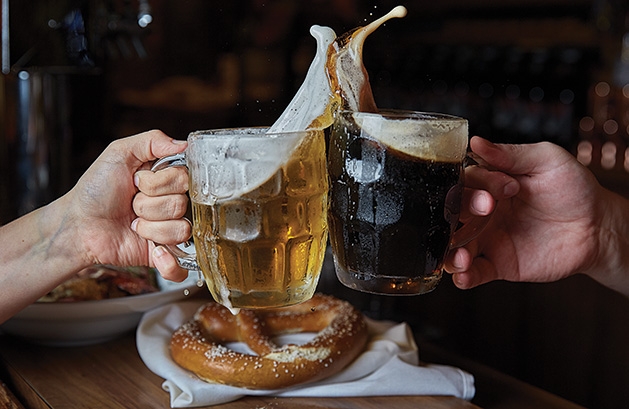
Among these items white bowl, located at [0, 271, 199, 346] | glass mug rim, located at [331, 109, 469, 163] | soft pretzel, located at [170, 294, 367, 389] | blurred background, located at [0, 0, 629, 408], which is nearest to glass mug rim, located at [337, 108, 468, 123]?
glass mug rim, located at [331, 109, 469, 163]

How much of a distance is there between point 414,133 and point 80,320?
0.82 m

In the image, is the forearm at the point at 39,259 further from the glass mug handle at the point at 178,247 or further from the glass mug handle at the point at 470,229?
the glass mug handle at the point at 470,229

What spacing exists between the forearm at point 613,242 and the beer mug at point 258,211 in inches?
24.8

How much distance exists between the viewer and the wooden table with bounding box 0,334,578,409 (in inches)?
49.8

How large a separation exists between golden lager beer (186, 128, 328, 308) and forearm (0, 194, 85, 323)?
36 cm

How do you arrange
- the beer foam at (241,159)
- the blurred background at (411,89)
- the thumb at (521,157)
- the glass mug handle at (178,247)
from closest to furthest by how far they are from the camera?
the beer foam at (241,159) < the glass mug handle at (178,247) < the thumb at (521,157) < the blurred background at (411,89)

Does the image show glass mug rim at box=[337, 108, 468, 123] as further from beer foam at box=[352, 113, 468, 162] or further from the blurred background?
the blurred background

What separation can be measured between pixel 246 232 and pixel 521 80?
137 inches

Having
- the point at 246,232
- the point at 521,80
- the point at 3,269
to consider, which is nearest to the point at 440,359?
the point at 246,232

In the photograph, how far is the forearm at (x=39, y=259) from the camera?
129 centimetres

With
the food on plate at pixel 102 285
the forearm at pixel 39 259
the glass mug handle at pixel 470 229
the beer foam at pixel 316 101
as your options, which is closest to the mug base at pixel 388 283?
the glass mug handle at pixel 470 229

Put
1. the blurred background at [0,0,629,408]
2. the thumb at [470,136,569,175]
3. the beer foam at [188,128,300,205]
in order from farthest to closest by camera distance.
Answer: the blurred background at [0,0,629,408] < the thumb at [470,136,569,175] < the beer foam at [188,128,300,205]

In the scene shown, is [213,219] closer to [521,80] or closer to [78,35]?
[78,35]

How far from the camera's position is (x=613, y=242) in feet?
4.66
